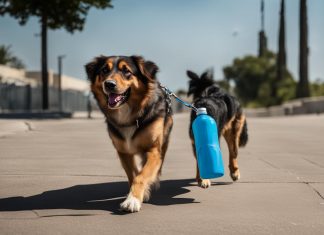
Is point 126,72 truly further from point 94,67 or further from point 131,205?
point 131,205

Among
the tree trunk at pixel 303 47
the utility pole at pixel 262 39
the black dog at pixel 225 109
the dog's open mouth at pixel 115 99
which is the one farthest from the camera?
the utility pole at pixel 262 39

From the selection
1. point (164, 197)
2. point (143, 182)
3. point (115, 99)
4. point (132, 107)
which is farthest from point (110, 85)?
point (164, 197)

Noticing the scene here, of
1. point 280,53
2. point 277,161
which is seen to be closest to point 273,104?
point 280,53

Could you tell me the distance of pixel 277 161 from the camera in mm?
10242

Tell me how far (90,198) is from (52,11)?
28.0 m

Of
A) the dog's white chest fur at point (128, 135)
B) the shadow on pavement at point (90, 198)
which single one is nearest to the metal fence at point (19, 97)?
the shadow on pavement at point (90, 198)

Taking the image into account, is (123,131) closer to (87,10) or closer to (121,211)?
(121,211)

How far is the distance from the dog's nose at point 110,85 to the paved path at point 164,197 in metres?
1.14

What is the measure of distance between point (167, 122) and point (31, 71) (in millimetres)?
94683

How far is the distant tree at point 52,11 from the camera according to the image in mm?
32812

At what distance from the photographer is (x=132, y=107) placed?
638 centimetres

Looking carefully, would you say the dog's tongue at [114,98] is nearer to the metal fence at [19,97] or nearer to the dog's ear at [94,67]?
the dog's ear at [94,67]

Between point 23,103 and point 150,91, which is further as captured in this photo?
point 23,103

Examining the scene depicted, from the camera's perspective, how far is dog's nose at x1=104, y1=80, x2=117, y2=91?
235 inches
